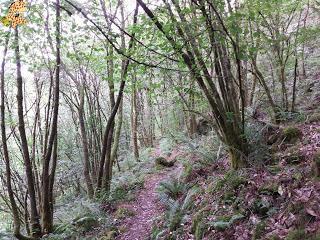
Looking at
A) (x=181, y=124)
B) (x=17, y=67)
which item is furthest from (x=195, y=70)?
(x=181, y=124)

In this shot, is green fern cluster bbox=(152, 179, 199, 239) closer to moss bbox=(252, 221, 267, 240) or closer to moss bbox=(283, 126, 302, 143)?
moss bbox=(252, 221, 267, 240)

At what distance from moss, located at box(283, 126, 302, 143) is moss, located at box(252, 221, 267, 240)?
7.42 feet

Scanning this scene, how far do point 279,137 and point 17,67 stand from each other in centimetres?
588

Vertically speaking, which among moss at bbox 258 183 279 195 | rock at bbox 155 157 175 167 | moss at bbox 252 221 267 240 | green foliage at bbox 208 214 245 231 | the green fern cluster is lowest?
rock at bbox 155 157 175 167

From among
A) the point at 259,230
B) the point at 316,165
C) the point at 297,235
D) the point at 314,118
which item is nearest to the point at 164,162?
the point at 314,118

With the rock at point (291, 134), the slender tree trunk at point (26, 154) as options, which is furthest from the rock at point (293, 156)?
the slender tree trunk at point (26, 154)

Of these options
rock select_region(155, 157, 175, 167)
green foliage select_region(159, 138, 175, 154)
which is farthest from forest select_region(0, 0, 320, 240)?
green foliage select_region(159, 138, 175, 154)

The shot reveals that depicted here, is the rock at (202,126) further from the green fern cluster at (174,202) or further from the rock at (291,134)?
the rock at (291,134)

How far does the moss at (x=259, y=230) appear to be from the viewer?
4450 mm

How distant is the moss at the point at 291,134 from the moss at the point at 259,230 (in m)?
2.26

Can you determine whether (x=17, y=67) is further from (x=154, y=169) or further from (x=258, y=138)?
(x=154, y=169)

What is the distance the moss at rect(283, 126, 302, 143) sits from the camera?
6258mm

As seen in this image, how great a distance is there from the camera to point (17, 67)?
7.33 metres

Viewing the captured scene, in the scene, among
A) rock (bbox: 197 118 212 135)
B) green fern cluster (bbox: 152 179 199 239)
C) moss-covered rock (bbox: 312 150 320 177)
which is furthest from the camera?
rock (bbox: 197 118 212 135)
